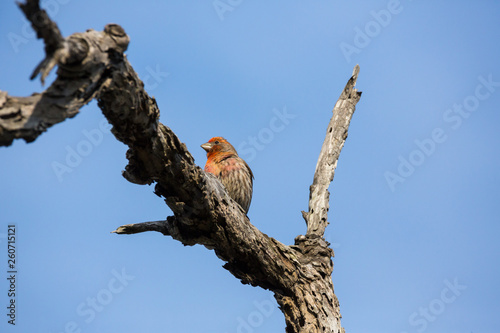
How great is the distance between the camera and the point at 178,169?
3.62 metres

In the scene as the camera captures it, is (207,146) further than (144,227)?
Yes

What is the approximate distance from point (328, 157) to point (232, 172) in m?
1.48

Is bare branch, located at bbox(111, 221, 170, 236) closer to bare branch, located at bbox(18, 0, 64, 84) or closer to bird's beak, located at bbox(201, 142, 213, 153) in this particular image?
bare branch, located at bbox(18, 0, 64, 84)

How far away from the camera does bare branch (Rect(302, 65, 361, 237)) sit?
5.37 metres

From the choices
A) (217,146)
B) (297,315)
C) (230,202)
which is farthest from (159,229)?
(217,146)

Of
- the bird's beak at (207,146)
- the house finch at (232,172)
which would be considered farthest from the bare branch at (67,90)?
the bird's beak at (207,146)

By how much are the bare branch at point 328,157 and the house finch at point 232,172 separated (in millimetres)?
1232

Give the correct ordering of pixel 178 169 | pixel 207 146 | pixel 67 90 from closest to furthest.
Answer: pixel 67 90 < pixel 178 169 < pixel 207 146

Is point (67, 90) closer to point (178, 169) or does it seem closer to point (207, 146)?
point (178, 169)

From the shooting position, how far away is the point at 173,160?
3.55 meters

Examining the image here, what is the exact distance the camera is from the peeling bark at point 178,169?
94.7 inches

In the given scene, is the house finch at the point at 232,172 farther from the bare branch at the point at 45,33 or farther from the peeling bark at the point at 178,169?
the bare branch at the point at 45,33

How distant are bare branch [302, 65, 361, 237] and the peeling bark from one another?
0.04 feet

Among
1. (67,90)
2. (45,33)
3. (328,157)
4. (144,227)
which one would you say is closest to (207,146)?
(328,157)
